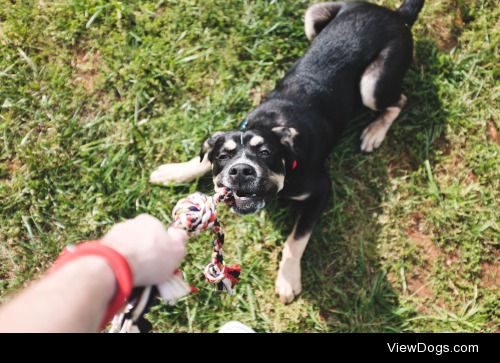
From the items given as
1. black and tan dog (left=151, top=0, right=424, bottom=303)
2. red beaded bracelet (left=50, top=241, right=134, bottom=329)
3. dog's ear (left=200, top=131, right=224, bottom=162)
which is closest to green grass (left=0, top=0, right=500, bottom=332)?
black and tan dog (left=151, top=0, right=424, bottom=303)

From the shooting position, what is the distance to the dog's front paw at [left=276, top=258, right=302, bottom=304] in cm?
390

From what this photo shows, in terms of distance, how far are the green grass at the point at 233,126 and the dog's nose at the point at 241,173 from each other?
1.05 m

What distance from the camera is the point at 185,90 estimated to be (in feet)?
14.6

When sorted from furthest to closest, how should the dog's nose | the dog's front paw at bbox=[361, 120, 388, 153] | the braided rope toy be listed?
the dog's front paw at bbox=[361, 120, 388, 153], the dog's nose, the braided rope toy

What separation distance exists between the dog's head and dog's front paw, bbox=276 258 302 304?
31.8 inches

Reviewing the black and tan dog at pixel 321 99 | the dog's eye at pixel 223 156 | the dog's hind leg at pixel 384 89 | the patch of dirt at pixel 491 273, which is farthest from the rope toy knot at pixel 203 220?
the patch of dirt at pixel 491 273

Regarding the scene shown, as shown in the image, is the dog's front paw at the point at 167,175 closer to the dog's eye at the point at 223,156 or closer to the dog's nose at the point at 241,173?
the dog's eye at the point at 223,156

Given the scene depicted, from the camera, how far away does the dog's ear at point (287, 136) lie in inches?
137

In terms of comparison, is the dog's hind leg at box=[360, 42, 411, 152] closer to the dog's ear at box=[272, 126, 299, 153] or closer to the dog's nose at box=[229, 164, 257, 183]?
the dog's ear at box=[272, 126, 299, 153]

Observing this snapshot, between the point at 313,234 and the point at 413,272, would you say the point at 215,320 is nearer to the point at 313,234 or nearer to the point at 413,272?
the point at 313,234

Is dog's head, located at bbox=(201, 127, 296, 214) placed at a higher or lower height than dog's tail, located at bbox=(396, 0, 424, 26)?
lower

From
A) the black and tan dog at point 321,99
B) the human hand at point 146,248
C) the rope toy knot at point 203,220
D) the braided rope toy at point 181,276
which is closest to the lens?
the human hand at point 146,248
